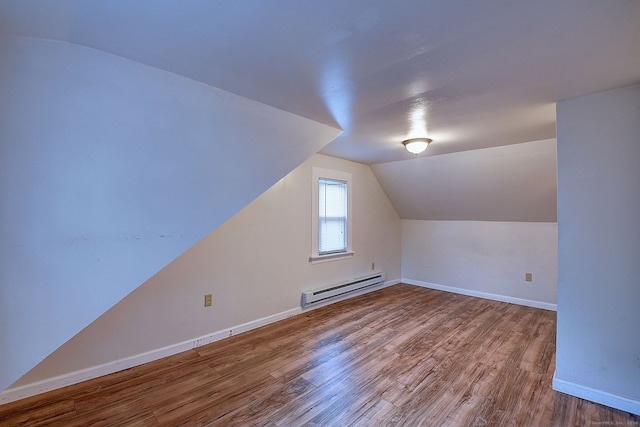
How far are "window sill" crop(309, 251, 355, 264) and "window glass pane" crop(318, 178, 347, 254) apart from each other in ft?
0.19

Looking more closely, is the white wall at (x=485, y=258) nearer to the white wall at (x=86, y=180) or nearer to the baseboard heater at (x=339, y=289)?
the baseboard heater at (x=339, y=289)

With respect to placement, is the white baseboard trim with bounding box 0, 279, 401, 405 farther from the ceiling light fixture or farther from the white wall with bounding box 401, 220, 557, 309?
the white wall with bounding box 401, 220, 557, 309

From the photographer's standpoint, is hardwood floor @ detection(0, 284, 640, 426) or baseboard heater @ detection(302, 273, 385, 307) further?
baseboard heater @ detection(302, 273, 385, 307)

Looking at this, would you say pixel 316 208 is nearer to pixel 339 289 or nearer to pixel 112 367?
pixel 339 289

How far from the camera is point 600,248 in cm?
196

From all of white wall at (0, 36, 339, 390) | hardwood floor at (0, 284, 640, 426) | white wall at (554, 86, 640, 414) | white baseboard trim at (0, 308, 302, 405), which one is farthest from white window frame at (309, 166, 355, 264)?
white wall at (554, 86, 640, 414)

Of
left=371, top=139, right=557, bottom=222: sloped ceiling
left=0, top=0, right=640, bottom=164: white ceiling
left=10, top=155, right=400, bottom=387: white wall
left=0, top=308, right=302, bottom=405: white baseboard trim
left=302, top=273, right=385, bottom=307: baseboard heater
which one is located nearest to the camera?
left=0, top=0, right=640, bottom=164: white ceiling

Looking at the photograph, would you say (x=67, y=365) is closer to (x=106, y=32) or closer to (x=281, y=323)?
(x=281, y=323)

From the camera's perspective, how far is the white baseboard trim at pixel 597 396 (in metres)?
1.85

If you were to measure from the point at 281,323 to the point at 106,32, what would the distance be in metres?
2.95

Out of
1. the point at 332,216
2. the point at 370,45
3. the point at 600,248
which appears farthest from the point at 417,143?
the point at 370,45

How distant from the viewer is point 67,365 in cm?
211

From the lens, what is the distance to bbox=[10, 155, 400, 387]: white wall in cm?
227

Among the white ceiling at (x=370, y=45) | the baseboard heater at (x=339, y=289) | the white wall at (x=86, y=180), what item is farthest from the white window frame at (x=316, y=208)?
the white wall at (x=86, y=180)
